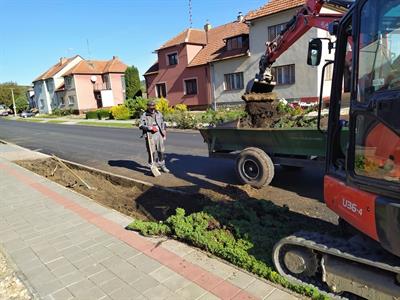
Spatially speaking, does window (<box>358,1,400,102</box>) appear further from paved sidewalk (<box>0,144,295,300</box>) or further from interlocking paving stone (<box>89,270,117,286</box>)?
interlocking paving stone (<box>89,270,117,286</box>)

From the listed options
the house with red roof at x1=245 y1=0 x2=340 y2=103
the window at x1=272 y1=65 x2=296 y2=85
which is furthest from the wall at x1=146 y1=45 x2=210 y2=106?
the window at x1=272 y1=65 x2=296 y2=85

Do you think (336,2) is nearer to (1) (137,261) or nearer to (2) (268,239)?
(2) (268,239)

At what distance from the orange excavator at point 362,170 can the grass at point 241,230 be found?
1.20ft

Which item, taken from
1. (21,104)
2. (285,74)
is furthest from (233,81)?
(21,104)

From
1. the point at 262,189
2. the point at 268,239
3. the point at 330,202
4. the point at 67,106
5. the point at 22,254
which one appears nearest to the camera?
the point at 330,202

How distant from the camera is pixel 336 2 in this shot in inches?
204

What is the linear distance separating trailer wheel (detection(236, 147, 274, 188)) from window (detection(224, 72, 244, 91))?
2214 cm

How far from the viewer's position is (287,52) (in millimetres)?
24672

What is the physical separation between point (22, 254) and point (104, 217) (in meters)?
1.32

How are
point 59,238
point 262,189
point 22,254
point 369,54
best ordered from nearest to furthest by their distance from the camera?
point 369,54 < point 22,254 < point 59,238 < point 262,189

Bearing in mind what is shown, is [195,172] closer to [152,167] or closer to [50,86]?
[152,167]

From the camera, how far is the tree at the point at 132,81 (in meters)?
43.6

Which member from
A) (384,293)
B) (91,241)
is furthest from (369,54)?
(91,241)

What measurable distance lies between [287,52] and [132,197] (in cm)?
2091
